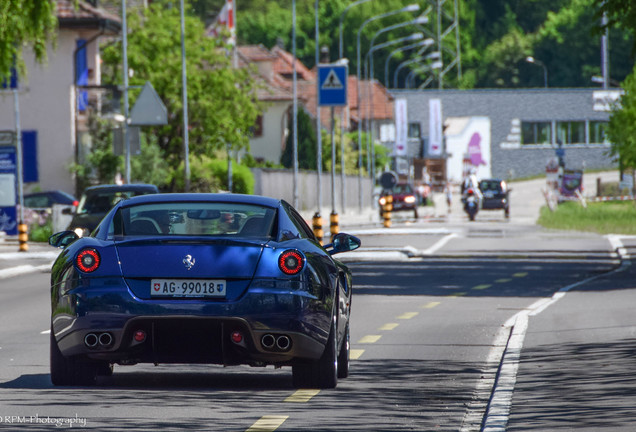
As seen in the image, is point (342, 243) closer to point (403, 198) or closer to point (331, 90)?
point (331, 90)

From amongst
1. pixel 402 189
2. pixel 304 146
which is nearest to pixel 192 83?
pixel 402 189

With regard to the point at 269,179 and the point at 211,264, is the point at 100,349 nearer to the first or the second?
the point at 211,264

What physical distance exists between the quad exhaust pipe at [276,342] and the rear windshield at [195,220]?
2.40ft

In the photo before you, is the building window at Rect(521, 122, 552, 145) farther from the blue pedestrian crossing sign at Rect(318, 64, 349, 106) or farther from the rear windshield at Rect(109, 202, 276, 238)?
the rear windshield at Rect(109, 202, 276, 238)

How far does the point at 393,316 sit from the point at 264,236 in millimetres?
7488

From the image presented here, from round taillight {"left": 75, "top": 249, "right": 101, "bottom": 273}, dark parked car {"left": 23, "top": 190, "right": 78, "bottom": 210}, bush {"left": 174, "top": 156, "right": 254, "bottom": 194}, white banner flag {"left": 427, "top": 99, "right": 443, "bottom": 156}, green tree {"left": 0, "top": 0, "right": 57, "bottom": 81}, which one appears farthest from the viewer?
white banner flag {"left": 427, "top": 99, "right": 443, "bottom": 156}

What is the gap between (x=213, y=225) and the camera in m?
10.5

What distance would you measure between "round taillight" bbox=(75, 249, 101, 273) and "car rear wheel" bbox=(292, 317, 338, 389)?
1.51 meters

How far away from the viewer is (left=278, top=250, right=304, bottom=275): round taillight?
32.8 ft

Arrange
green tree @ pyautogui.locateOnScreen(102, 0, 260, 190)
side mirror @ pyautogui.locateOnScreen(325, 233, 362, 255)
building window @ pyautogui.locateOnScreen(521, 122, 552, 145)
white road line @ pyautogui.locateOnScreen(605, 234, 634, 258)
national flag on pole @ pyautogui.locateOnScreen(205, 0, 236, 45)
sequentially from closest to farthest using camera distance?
side mirror @ pyautogui.locateOnScreen(325, 233, 362, 255)
white road line @ pyautogui.locateOnScreen(605, 234, 634, 258)
green tree @ pyautogui.locateOnScreen(102, 0, 260, 190)
national flag on pole @ pyautogui.locateOnScreen(205, 0, 236, 45)
building window @ pyautogui.locateOnScreen(521, 122, 552, 145)

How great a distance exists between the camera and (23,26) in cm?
2272

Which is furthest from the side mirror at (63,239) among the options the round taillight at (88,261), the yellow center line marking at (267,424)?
the yellow center line marking at (267,424)

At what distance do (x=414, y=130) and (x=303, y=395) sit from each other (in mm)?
125755

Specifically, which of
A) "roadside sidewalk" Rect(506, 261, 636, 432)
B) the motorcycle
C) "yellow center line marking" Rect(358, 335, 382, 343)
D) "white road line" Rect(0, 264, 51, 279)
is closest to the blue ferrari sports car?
"roadside sidewalk" Rect(506, 261, 636, 432)
